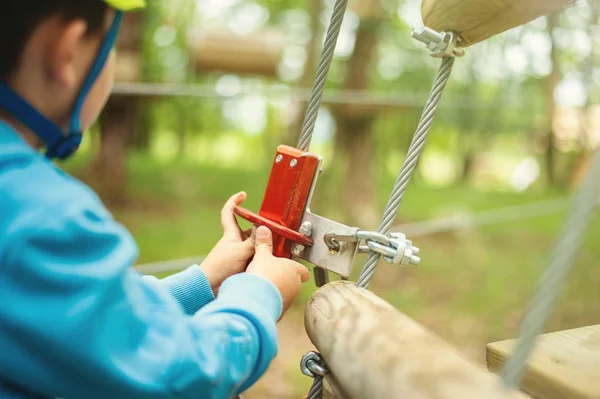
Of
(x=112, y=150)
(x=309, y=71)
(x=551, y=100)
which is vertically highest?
(x=551, y=100)

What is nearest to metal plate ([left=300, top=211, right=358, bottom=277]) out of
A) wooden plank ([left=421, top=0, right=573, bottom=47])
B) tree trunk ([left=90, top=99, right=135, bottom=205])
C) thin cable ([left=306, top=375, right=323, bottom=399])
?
thin cable ([left=306, top=375, right=323, bottom=399])

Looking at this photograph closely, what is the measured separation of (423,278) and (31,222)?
2666mm

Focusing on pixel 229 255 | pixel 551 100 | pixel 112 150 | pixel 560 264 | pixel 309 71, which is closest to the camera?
pixel 560 264

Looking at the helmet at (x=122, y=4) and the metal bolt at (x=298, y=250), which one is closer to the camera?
the helmet at (x=122, y=4)

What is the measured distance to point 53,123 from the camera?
472 millimetres

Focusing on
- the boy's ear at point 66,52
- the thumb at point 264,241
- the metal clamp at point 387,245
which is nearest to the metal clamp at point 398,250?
the metal clamp at point 387,245

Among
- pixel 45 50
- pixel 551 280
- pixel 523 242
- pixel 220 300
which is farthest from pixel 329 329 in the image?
pixel 523 242

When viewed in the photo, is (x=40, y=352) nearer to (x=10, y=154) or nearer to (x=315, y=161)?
(x=10, y=154)

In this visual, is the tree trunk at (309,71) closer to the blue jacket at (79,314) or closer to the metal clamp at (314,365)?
the metal clamp at (314,365)

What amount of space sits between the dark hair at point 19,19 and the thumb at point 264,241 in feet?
0.87

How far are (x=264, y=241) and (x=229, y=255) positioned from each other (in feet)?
0.19

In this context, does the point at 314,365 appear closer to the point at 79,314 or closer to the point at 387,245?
the point at 387,245

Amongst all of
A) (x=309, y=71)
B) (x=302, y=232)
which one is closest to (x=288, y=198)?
(x=302, y=232)

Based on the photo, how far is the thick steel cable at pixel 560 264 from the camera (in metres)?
0.33
